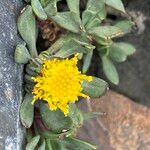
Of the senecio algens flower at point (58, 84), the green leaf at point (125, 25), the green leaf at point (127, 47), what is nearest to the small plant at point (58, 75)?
the senecio algens flower at point (58, 84)

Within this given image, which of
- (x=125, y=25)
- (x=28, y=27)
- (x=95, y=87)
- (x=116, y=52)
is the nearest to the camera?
(x=28, y=27)

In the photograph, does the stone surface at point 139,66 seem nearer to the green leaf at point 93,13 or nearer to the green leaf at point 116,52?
the green leaf at point 116,52

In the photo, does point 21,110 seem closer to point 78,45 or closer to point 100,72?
point 78,45

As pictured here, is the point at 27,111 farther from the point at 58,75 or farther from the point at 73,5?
the point at 73,5

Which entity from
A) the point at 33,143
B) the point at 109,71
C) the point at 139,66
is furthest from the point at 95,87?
the point at 139,66

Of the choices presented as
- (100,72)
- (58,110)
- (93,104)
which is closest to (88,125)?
(93,104)

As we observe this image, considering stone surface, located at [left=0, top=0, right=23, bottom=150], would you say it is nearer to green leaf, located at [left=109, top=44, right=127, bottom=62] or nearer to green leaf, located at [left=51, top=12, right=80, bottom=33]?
green leaf, located at [left=51, top=12, right=80, bottom=33]
